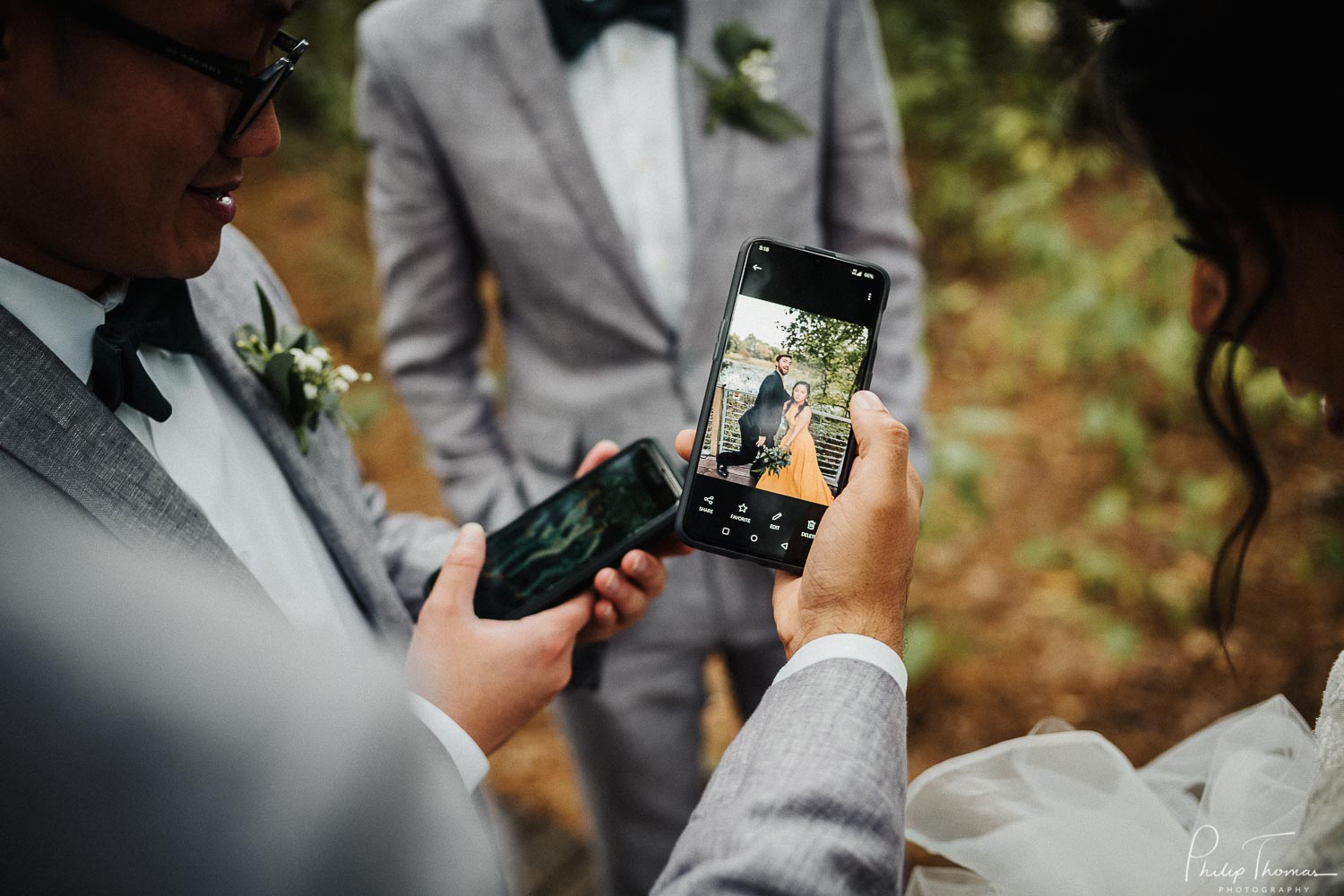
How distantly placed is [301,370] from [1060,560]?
3298mm

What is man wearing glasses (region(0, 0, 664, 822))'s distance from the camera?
1.03 meters

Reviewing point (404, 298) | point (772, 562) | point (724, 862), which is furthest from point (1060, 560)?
point (724, 862)

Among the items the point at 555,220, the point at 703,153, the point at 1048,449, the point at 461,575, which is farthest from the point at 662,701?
the point at 1048,449

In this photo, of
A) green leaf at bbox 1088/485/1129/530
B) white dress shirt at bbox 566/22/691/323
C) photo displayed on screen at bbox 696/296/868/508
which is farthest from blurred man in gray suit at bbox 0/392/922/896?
green leaf at bbox 1088/485/1129/530

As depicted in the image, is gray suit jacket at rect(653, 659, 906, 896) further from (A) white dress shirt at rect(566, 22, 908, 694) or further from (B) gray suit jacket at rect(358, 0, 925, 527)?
(A) white dress shirt at rect(566, 22, 908, 694)

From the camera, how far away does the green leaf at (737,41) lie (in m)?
2.01

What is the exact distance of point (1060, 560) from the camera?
3699 mm

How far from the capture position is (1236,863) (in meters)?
1.22

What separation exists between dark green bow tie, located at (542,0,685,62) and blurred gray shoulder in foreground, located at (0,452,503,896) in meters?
1.52

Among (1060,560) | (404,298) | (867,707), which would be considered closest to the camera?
(867,707)

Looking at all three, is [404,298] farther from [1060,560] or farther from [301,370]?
[1060,560]

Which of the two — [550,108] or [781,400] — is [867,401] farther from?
[550,108]

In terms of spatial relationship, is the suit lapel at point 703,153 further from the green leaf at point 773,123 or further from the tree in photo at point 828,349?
the tree in photo at point 828,349

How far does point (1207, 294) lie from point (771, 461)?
28.0 inches
